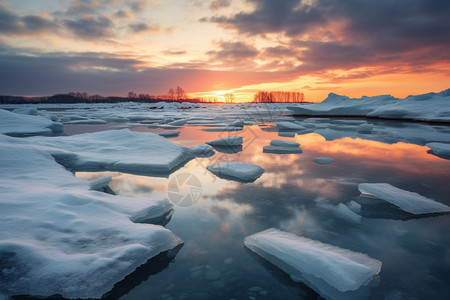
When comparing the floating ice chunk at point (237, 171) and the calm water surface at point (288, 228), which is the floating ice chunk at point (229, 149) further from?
the floating ice chunk at point (237, 171)

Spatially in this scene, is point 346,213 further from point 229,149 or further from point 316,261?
point 229,149

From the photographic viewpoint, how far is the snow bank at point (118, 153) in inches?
165

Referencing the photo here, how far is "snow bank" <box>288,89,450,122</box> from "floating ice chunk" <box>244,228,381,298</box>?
53.1 ft

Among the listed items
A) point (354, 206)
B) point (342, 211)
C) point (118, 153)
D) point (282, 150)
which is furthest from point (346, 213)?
point (118, 153)

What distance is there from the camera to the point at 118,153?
490 centimetres

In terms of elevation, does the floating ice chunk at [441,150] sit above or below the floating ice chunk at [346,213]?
above

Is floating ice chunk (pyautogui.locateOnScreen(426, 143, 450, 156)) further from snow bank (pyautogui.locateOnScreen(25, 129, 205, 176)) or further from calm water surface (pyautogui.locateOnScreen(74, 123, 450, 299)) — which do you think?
snow bank (pyautogui.locateOnScreen(25, 129, 205, 176))

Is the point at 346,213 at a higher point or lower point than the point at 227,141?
lower

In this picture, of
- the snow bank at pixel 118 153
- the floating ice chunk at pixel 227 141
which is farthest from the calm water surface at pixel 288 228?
the floating ice chunk at pixel 227 141

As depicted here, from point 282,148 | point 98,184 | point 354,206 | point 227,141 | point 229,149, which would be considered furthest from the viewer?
point 227,141

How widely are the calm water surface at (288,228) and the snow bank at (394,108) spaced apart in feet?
45.7

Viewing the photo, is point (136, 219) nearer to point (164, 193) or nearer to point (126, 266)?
point (126, 266)

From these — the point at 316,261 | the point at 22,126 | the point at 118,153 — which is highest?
the point at 22,126

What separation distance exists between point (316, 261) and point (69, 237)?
1824mm
